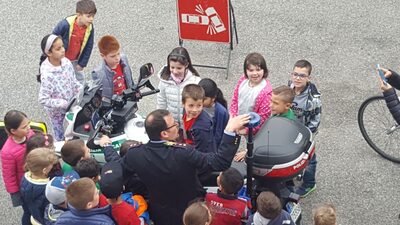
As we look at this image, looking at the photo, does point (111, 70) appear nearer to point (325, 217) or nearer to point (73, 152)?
point (73, 152)

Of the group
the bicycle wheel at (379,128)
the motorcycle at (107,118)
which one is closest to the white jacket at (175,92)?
the motorcycle at (107,118)

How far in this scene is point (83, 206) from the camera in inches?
160

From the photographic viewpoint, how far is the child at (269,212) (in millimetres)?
4125

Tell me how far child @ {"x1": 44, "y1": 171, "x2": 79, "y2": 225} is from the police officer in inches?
18.1

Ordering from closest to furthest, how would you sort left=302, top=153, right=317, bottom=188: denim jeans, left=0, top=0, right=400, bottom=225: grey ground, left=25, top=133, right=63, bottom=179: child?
left=25, top=133, right=63, bottom=179: child
left=302, top=153, right=317, bottom=188: denim jeans
left=0, top=0, right=400, bottom=225: grey ground

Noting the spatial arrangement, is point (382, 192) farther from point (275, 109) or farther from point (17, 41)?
point (17, 41)

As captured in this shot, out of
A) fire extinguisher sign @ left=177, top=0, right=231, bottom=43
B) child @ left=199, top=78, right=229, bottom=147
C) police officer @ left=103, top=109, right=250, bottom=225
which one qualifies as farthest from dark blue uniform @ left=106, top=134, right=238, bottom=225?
fire extinguisher sign @ left=177, top=0, right=231, bottom=43

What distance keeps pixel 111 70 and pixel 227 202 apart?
244 cm

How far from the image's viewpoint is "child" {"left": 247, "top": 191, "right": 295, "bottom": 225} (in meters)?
4.12

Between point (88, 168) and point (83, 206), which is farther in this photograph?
point (88, 168)

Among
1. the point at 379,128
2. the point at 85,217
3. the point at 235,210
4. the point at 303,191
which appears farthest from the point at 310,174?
the point at 85,217

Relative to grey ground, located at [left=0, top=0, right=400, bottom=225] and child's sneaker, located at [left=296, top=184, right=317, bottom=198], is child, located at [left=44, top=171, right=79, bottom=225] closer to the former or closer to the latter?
grey ground, located at [left=0, top=0, right=400, bottom=225]

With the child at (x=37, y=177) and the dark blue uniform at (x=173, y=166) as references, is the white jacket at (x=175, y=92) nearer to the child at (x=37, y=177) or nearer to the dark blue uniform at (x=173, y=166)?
the dark blue uniform at (x=173, y=166)

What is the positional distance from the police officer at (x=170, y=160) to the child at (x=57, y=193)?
1.51 ft
